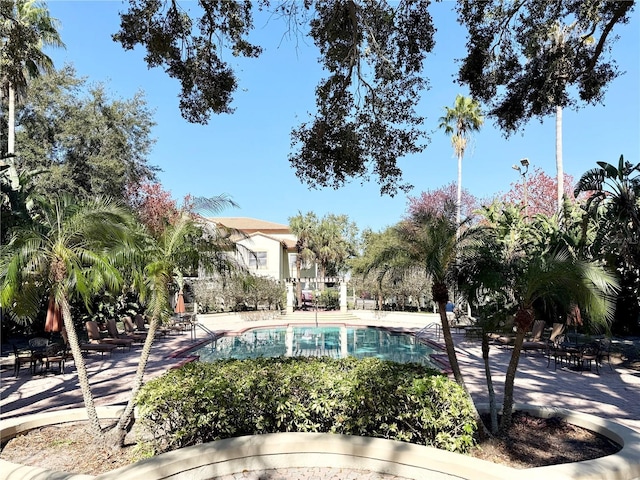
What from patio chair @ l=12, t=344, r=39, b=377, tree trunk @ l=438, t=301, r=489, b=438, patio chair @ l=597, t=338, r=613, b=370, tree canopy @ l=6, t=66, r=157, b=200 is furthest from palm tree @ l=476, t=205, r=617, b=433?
tree canopy @ l=6, t=66, r=157, b=200

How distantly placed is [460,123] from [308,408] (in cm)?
3672

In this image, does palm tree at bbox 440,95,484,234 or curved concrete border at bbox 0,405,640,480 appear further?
palm tree at bbox 440,95,484,234

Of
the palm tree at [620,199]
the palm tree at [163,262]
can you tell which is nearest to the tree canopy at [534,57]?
the palm tree at [620,199]

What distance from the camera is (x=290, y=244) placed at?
180 feet

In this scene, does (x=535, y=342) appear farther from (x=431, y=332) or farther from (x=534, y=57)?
(x=534, y=57)

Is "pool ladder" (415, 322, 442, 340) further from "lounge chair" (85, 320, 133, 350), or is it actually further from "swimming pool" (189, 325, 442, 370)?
"lounge chair" (85, 320, 133, 350)

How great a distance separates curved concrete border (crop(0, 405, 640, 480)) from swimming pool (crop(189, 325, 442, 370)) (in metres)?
10.1

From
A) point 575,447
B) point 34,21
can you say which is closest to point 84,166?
point 34,21

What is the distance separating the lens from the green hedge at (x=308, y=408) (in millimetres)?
5895

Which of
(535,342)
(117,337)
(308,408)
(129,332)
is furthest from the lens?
(129,332)

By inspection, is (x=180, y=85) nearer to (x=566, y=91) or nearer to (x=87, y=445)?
(x=87, y=445)

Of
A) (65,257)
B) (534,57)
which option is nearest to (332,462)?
(65,257)

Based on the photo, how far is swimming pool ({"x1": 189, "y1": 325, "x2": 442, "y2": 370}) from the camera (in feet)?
59.9

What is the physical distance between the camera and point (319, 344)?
22.1m
